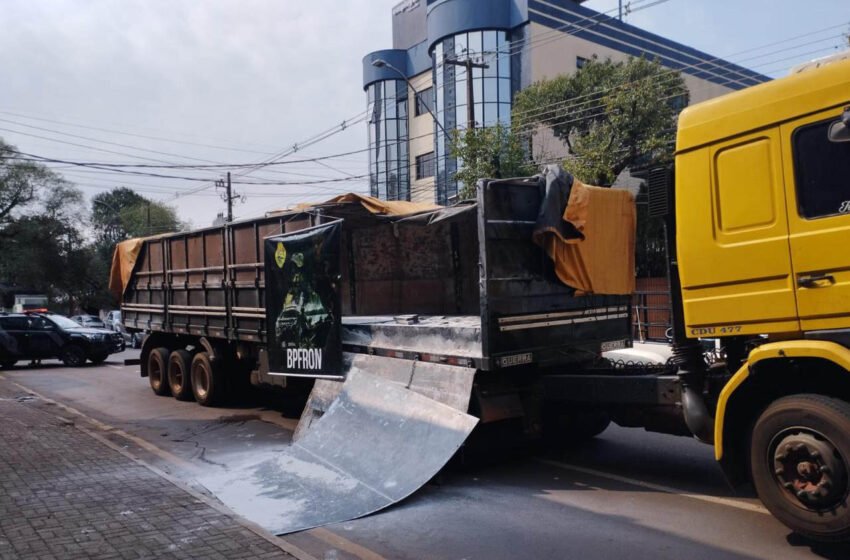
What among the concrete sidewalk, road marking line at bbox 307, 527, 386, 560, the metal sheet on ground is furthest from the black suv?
→ road marking line at bbox 307, 527, 386, 560

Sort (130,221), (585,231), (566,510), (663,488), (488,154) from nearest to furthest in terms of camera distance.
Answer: (566,510) → (663,488) → (585,231) → (488,154) → (130,221)

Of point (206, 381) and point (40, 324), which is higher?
point (40, 324)

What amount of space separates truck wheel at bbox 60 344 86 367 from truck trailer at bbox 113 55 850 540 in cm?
951

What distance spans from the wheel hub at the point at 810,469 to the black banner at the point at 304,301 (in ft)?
16.5

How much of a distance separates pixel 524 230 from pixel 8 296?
5061 cm

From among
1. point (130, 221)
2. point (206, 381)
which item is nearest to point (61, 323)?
point (206, 381)

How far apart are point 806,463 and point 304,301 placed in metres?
5.92

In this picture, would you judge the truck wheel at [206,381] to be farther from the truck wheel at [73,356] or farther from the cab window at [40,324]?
the cab window at [40,324]

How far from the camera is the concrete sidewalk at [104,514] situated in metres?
4.67

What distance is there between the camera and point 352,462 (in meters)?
6.73

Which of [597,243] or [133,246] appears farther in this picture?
[133,246]

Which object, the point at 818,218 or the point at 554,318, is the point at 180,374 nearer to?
the point at 554,318

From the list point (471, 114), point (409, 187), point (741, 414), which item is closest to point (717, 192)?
point (741, 414)

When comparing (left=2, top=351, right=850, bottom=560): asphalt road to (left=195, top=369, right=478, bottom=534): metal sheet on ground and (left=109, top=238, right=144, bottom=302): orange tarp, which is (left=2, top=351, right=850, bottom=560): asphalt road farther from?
(left=109, top=238, right=144, bottom=302): orange tarp
